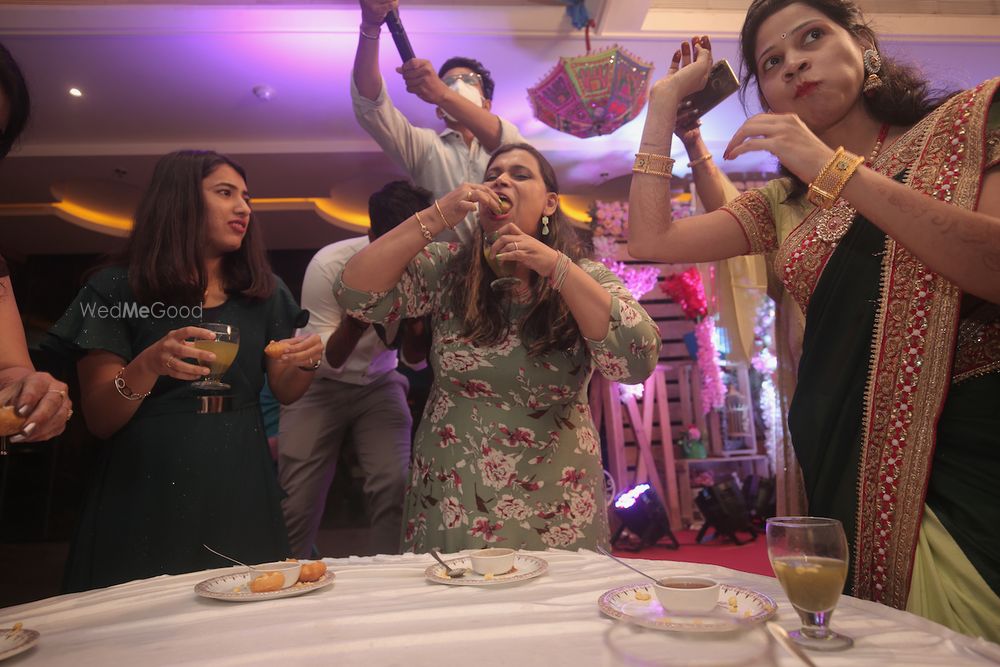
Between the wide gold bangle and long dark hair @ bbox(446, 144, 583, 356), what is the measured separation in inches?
30.9

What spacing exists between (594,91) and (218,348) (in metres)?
2.60

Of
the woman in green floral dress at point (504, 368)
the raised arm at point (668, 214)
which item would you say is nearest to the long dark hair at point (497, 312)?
the woman in green floral dress at point (504, 368)

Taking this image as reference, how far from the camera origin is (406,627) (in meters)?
0.83

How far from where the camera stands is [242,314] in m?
1.98

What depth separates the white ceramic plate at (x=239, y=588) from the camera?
0.98 meters

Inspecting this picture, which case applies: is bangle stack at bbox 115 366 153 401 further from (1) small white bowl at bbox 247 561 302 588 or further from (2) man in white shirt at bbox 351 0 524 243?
(2) man in white shirt at bbox 351 0 524 243

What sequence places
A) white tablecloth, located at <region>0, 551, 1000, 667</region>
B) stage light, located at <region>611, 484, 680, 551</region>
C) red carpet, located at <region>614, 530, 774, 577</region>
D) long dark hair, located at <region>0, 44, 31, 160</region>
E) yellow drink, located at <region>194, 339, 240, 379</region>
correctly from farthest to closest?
stage light, located at <region>611, 484, 680, 551</region> < red carpet, located at <region>614, 530, 774, 577</region> < yellow drink, located at <region>194, 339, 240, 379</region> < long dark hair, located at <region>0, 44, 31, 160</region> < white tablecloth, located at <region>0, 551, 1000, 667</region>

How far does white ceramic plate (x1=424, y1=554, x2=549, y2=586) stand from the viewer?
3.33 ft

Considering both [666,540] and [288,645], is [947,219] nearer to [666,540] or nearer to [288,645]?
[288,645]

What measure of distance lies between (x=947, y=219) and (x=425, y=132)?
2172 millimetres

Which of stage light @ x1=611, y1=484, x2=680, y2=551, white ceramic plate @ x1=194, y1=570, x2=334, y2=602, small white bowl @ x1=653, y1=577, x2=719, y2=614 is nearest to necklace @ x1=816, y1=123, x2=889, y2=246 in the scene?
small white bowl @ x1=653, y1=577, x2=719, y2=614

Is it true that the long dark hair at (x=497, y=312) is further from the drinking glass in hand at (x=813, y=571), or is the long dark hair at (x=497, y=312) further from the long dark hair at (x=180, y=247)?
the drinking glass in hand at (x=813, y=571)

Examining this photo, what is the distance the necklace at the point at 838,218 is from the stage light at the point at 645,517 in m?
4.14

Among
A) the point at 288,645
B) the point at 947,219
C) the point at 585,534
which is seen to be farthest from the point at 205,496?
the point at 947,219
